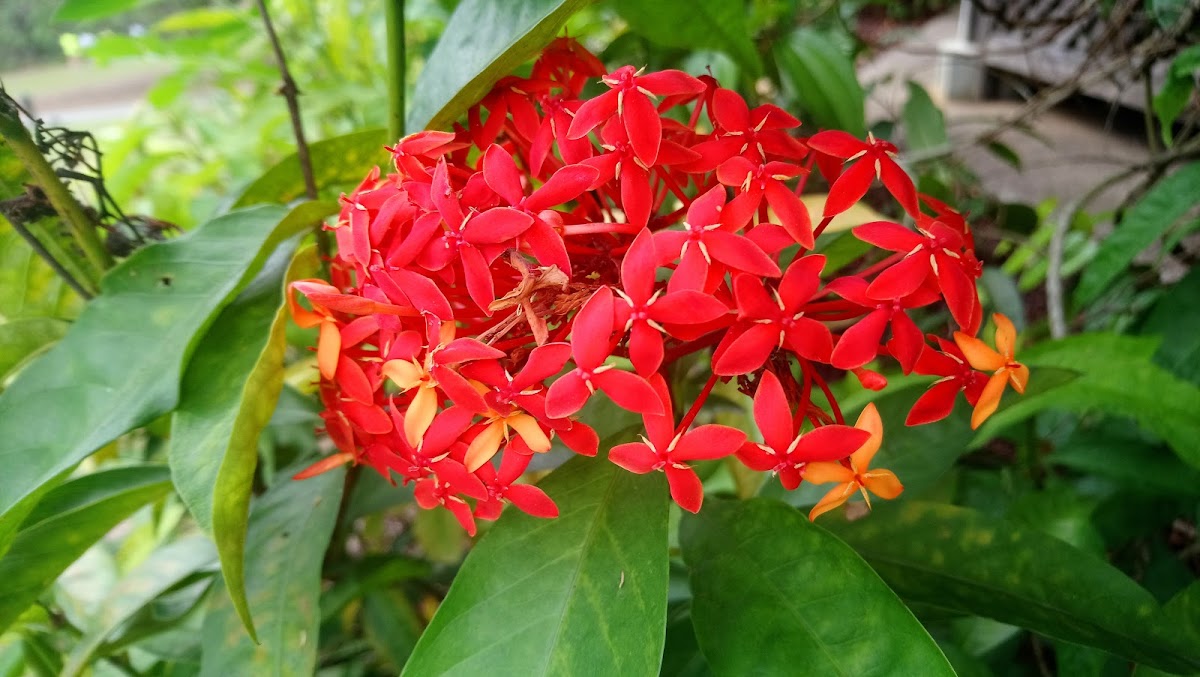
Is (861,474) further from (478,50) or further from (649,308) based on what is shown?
(478,50)

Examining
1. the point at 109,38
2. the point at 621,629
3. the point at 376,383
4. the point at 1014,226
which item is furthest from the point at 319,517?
the point at 1014,226

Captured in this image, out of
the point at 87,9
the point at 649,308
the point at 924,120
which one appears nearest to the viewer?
the point at 649,308

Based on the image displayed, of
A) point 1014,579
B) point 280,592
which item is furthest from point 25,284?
point 1014,579

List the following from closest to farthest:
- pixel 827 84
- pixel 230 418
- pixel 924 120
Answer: pixel 230 418 → pixel 827 84 → pixel 924 120

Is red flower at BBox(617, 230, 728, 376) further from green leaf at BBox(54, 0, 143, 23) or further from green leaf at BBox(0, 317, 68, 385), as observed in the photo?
green leaf at BBox(54, 0, 143, 23)

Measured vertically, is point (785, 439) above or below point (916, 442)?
above

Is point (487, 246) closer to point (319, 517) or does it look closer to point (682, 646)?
point (319, 517)

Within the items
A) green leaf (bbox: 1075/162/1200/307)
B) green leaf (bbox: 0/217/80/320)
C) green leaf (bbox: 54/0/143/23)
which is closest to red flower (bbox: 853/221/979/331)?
green leaf (bbox: 1075/162/1200/307)
